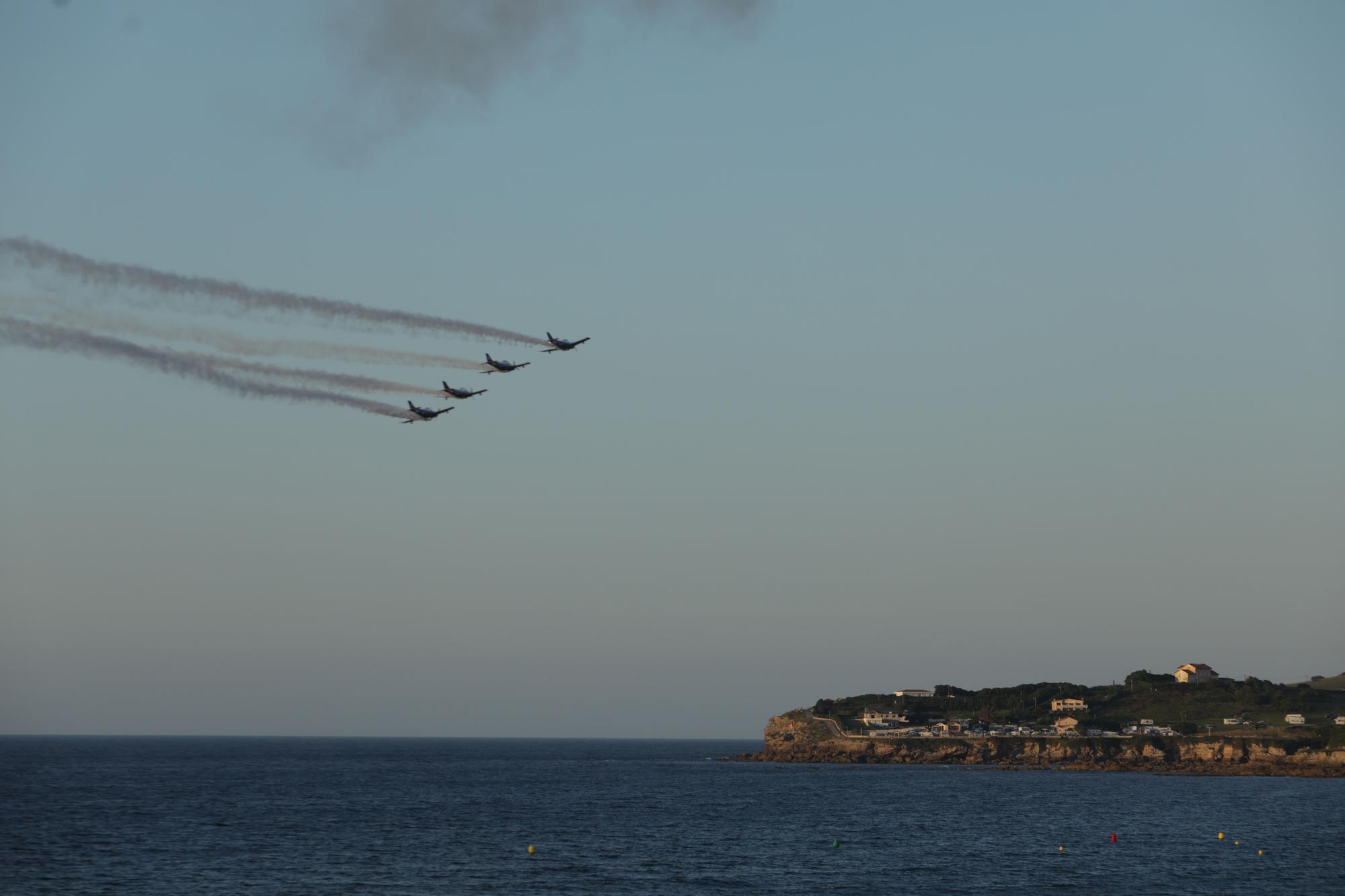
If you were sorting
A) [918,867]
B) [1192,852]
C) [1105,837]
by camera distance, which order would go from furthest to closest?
[1105,837] → [1192,852] → [918,867]

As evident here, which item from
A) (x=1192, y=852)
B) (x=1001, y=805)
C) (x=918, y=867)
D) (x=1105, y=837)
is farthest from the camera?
(x=1001, y=805)

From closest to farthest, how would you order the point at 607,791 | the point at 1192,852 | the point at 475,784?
the point at 1192,852, the point at 607,791, the point at 475,784

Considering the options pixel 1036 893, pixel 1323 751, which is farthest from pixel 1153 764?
pixel 1036 893

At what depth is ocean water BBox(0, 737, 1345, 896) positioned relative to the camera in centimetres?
8869

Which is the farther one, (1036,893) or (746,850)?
(746,850)

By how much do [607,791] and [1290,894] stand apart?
4228 inches

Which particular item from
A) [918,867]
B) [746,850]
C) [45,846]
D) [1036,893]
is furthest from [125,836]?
[1036,893]

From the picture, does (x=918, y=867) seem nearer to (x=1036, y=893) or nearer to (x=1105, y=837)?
(x=1036, y=893)

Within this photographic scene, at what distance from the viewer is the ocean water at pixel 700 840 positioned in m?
88.7

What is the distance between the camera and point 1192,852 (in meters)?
104

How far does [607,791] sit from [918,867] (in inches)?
3407

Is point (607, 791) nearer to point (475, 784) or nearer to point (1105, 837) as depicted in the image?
point (475, 784)

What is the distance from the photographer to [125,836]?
115 meters

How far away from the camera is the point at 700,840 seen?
371 feet
